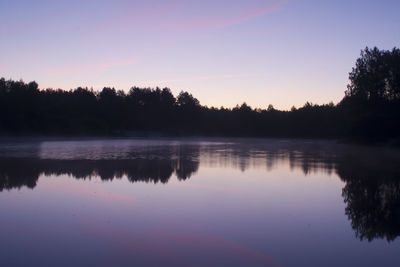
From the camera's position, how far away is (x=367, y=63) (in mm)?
57625

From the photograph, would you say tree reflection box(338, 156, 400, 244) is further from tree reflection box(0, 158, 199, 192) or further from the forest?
the forest

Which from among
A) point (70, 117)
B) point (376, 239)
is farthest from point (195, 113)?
point (376, 239)

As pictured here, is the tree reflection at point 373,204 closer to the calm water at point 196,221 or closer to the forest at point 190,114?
the calm water at point 196,221

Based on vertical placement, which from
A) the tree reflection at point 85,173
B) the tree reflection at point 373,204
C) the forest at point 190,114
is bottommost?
the tree reflection at point 373,204

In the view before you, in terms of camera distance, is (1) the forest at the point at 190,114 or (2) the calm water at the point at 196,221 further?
(1) the forest at the point at 190,114

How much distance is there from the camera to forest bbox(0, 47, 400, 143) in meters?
54.2

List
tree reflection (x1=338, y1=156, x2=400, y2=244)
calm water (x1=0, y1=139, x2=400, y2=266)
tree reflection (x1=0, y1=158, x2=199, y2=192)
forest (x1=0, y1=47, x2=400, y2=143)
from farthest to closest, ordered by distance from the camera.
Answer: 1. forest (x1=0, y1=47, x2=400, y2=143)
2. tree reflection (x1=0, y1=158, x2=199, y2=192)
3. tree reflection (x1=338, y1=156, x2=400, y2=244)
4. calm water (x1=0, y1=139, x2=400, y2=266)

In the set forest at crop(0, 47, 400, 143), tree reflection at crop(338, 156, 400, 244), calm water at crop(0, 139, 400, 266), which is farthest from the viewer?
forest at crop(0, 47, 400, 143)

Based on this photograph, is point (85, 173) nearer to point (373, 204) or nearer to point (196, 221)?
point (196, 221)

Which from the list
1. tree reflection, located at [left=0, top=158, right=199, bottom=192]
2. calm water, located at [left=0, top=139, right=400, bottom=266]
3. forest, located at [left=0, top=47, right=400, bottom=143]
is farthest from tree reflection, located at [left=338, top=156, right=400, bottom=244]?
forest, located at [left=0, top=47, right=400, bottom=143]

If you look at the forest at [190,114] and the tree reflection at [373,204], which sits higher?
the forest at [190,114]

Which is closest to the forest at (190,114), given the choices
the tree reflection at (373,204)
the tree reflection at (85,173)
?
the tree reflection at (373,204)

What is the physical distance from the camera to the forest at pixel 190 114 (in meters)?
54.2

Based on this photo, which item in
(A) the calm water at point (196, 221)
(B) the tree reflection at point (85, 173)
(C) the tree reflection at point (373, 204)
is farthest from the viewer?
(B) the tree reflection at point (85, 173)
